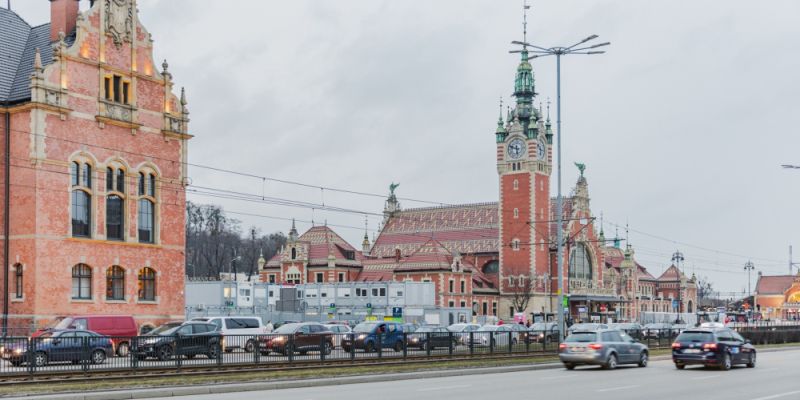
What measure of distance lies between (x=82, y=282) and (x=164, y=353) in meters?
20.2

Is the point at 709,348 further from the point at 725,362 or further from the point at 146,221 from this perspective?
the point at 146,221

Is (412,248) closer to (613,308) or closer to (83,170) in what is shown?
(613,308)

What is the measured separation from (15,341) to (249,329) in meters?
18.8

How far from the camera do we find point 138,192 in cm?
5284

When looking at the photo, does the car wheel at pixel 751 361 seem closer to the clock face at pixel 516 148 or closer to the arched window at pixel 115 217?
the arched window at pixel 115 217

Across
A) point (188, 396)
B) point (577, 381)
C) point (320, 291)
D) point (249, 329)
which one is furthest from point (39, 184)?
point (320, 291)

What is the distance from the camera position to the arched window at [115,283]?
50.8m

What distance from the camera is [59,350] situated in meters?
29.3

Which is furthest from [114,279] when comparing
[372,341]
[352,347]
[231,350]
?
[231,350]

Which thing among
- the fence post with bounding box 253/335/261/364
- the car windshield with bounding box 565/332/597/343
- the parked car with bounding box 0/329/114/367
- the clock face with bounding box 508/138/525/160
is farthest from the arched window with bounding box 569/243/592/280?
the parked car with bounding box 0/329/114/367

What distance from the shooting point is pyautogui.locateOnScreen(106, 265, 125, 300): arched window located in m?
50.8

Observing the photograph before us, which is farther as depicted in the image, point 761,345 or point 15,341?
point 761,345

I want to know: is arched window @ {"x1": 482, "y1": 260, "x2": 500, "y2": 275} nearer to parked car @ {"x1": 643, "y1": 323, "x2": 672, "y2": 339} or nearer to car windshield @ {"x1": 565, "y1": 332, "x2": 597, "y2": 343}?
parked car @ {"x1": 643, "y1": 323, "x2": 672, "y2": 339}

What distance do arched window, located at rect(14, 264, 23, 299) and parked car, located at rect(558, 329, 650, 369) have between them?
27252 millimetres
